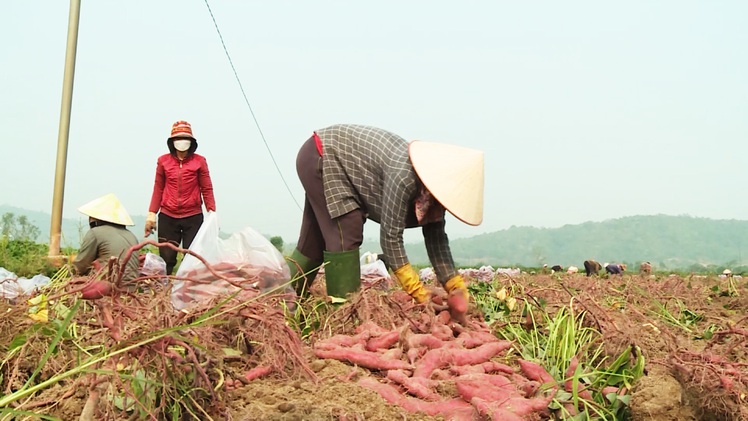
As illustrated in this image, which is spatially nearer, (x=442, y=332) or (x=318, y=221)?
(x=442, y=332)

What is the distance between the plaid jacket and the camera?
141 inches

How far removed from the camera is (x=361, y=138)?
12.8ft

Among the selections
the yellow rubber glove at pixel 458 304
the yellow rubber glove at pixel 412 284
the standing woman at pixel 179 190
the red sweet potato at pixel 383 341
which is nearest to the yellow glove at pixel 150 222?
the standing woman at pixel 179 190

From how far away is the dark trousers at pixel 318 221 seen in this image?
3.87 meters

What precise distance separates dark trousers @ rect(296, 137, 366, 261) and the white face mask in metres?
2.02

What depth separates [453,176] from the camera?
3455 millimetres

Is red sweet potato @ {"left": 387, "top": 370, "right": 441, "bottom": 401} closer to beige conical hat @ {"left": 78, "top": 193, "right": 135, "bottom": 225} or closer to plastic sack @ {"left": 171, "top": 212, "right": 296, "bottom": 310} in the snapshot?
plastic sack @ {"left": 171, "top": 212, "right": 296, "bottom": 310}

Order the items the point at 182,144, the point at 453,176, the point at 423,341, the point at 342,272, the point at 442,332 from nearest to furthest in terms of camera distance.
Result: the point at 423,341 → the point at 442,332 → the point at 453,176 → the point at 342,272 → the point at 182,144

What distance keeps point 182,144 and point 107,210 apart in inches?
44.7

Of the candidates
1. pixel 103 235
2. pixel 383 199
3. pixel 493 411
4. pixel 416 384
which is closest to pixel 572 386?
pixel 493 411

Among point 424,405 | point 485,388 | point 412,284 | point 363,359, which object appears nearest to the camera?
point 424,405

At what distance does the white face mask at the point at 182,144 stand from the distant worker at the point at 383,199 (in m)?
2.03

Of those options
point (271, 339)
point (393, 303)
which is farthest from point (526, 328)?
point (271, 339)

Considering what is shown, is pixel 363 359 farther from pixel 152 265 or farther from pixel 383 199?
pixel 152 265
